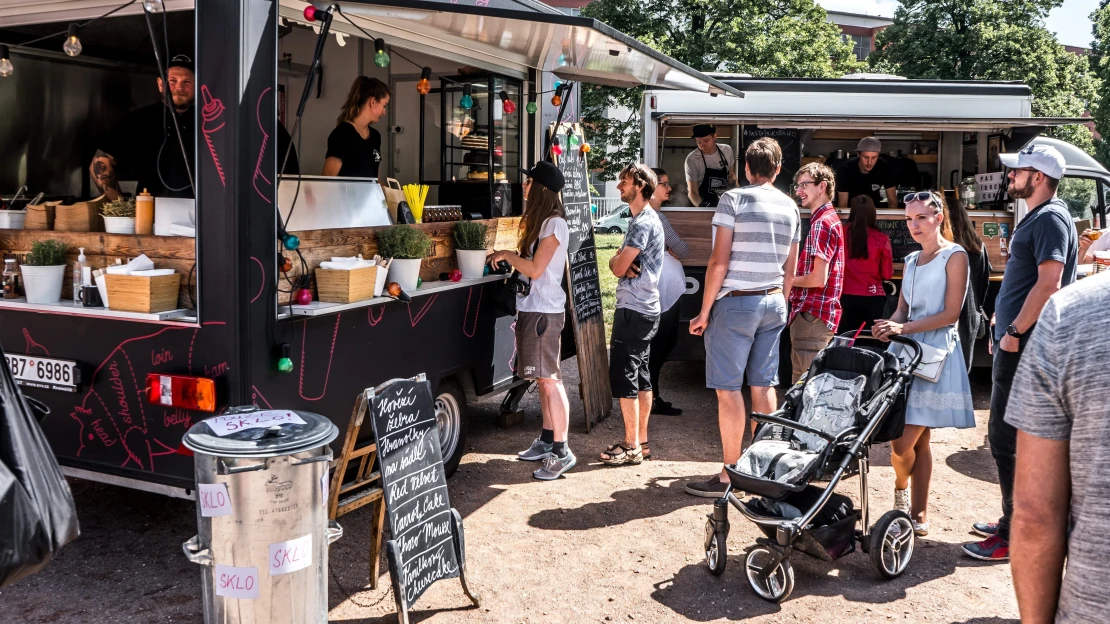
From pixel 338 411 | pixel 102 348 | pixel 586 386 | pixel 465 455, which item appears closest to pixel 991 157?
pixel 586 386

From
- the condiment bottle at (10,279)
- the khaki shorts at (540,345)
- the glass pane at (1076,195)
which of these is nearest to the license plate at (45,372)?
the condiment bottle at (10,279)

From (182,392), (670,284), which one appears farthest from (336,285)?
(670,284)

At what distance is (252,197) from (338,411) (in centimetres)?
115

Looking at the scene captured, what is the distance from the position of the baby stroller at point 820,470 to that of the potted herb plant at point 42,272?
9.87ft

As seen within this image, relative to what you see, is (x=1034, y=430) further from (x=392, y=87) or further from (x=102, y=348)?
(x=392, y=87)

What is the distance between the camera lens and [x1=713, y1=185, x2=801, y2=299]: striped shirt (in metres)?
5.06

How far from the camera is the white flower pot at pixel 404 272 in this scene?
4.89 meters

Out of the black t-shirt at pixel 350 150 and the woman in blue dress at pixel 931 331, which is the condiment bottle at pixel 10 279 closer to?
the black t-shirt at pixel 350 150

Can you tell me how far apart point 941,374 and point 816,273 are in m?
1.22

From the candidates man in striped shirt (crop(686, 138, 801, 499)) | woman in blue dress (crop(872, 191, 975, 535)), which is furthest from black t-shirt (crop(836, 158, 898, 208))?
woman in blue dress (crop(872, 191, 975, 535))

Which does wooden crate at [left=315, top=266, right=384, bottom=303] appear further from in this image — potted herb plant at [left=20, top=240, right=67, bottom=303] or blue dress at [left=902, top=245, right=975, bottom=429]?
blue dress at [left=902, top=245, right=975, bottom=429]

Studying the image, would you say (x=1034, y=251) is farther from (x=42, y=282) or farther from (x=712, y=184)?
(x=712, y=184)

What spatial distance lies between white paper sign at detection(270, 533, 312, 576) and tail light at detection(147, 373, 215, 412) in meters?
0.96

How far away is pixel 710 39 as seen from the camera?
66.9 feet
